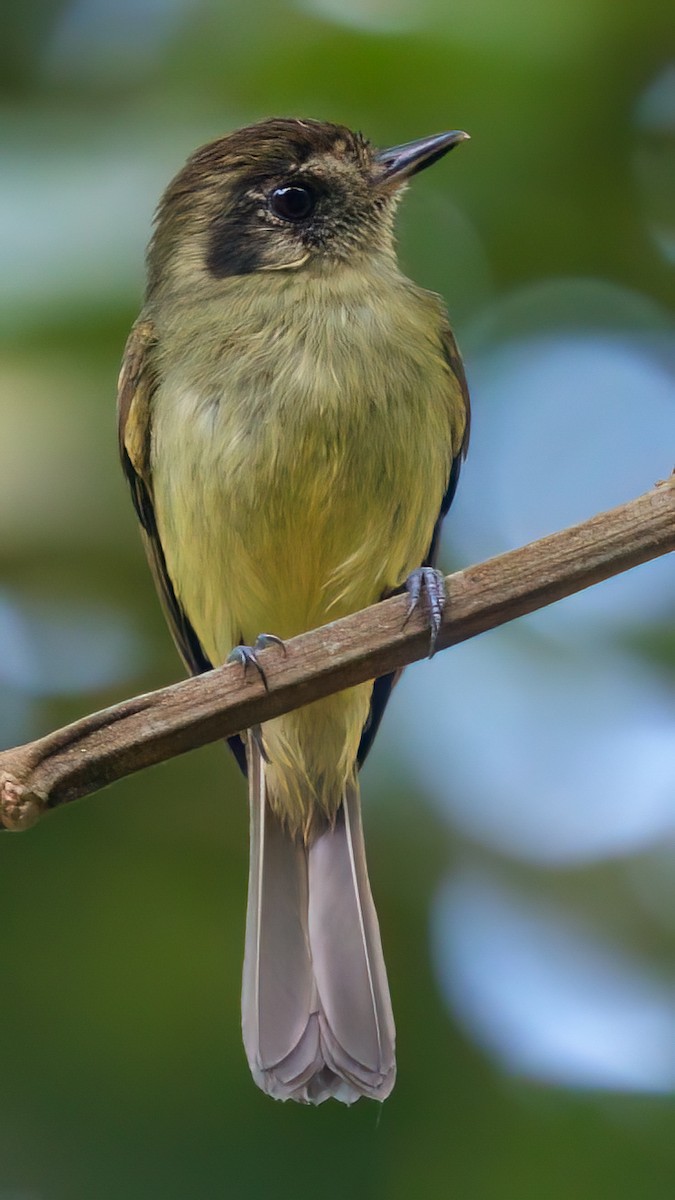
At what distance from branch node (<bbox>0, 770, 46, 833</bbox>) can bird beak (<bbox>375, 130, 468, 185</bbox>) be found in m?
1.23

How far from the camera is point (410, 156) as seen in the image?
89.8 inches

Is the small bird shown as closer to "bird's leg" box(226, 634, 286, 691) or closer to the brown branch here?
"bird's leg" box(226, 634, 286, 691)

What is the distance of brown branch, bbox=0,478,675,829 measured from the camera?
1434 millimetres

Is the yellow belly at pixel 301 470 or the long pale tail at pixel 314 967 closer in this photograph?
the long pale tail at pixel 314 967

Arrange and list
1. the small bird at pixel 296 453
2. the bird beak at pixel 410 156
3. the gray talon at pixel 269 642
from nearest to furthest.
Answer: the gray talon at pixel 269 642 < the small bird at pixel 296 453 < the bird beak at pixel 410 156

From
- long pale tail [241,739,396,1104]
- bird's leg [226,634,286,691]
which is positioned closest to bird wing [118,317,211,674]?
long pale tail [241,739,396,1104]

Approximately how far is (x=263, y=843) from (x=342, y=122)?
1.18 meters

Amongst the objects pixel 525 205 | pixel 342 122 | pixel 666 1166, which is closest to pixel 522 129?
pixel 525 205

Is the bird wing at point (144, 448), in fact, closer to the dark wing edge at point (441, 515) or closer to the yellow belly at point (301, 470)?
the yellow belly at point (301, 470)

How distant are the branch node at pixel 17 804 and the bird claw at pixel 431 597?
0.43 meters

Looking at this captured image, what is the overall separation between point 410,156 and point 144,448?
0.63 m

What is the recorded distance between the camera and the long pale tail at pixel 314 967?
1.81 meters

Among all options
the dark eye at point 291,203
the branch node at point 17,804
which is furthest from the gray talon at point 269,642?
the dark eye at point 291,203

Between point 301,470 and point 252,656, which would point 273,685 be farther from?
point 301,470
